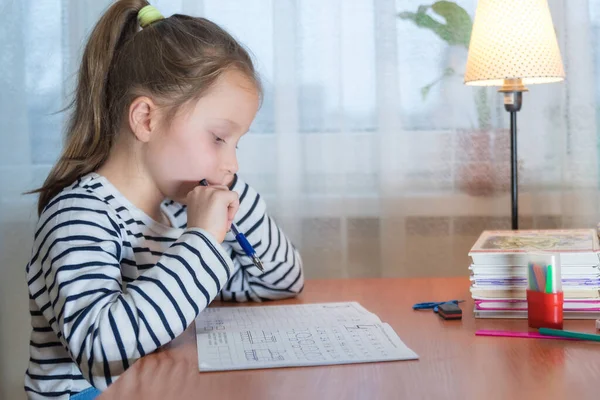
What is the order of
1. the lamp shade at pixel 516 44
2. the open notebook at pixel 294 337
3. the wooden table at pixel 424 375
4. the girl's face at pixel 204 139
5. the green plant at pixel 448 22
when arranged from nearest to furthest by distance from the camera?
the wooden table at pixel 424 375, the open notebook at pixel 294 337, the girl's face at pixel 204 139, the lamp shade at pixel 516 44, the green plant at pixel 448 22

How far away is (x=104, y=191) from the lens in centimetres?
111

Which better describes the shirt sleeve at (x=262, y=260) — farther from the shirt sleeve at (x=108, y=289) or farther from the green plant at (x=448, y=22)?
the green plant at (x=448, y=22)

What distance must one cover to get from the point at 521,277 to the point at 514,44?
19.9 inches

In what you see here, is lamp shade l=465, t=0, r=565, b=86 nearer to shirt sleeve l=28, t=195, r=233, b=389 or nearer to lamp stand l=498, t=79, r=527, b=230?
lamp stand l=498, t=79, r=527, b=230

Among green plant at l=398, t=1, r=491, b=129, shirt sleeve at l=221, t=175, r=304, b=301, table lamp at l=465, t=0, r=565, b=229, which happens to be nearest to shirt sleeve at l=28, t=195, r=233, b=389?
shirt sleeve at l=221, t=175, r=304, b=301

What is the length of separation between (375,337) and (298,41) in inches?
37.2

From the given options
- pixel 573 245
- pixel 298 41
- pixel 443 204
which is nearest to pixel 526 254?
pixel 573 245

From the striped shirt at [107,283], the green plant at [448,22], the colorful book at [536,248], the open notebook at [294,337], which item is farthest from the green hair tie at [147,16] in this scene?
the green plant at [448,22]

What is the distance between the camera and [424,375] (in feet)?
2.50

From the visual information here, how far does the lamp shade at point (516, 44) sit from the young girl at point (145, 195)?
432 millimetres

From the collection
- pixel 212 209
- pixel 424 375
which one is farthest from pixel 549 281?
pixel 212 209

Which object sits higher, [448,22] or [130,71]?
[448,22]

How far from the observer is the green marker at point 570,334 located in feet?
2.83

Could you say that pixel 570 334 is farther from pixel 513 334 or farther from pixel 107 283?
pixel 107 283
